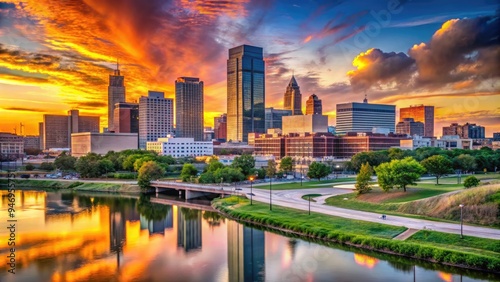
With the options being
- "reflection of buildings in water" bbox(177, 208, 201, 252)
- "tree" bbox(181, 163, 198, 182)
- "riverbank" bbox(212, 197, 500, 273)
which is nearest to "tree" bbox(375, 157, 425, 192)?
"riverbank" bbox(212, 197, 500, 273)

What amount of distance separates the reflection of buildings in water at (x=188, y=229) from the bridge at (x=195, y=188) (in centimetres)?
874

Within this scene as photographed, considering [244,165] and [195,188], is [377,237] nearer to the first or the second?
[195,188]

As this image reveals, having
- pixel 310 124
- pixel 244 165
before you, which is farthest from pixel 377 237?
pixel 310 124

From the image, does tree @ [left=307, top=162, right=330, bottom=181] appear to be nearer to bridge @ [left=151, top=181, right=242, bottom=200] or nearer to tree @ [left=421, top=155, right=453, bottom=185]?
bridge @ [left=151, top=181, right=242, bottom=200]

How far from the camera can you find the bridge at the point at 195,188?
81294 millimetres

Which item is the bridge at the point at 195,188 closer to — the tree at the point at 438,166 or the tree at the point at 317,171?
the tree at the point at 317,171

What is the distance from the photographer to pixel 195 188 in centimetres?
8675

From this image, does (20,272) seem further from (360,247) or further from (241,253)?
(360,247)

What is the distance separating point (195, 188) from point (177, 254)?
139 feet

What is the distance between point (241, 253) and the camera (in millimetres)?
44188

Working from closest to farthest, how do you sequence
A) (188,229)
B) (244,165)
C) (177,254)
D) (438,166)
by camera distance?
(177,254) < (188,229) < (438,166) < (244,165)

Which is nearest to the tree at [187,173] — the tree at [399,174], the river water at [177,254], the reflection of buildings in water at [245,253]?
the river water at [177,254]

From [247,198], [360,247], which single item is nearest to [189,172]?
[247,198]

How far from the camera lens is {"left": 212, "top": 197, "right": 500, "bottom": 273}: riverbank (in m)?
36.3
